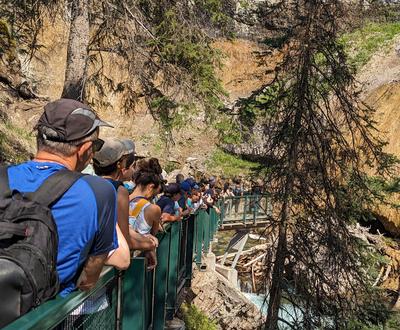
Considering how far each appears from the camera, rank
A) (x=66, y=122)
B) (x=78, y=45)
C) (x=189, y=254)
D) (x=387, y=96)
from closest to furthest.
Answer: (x=66, y=122) < (x=189, y=254) < (x=78, y=45) < (x=387, y=96)

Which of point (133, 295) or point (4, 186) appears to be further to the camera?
point (133, 295)

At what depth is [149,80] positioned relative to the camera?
901 centimetres

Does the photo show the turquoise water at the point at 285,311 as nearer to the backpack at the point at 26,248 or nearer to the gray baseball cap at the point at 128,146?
the gray baseball cap at the point at 128,146

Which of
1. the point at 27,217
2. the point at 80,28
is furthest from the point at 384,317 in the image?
the point at 27,217

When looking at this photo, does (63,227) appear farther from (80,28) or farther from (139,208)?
(80,28)

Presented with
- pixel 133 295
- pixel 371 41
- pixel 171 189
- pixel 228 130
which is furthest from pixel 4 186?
pixel 371 41

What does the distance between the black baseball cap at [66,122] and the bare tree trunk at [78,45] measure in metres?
6.40

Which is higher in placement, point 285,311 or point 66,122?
point 66,122

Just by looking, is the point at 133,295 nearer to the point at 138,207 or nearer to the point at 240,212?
the point at 138,207

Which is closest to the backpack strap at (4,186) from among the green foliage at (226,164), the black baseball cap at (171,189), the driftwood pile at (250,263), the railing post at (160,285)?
the railing post at (160,285)

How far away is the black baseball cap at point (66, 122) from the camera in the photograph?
214cm

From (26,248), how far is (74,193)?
38 centimetres

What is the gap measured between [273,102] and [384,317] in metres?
5.14

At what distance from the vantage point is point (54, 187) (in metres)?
1.97
